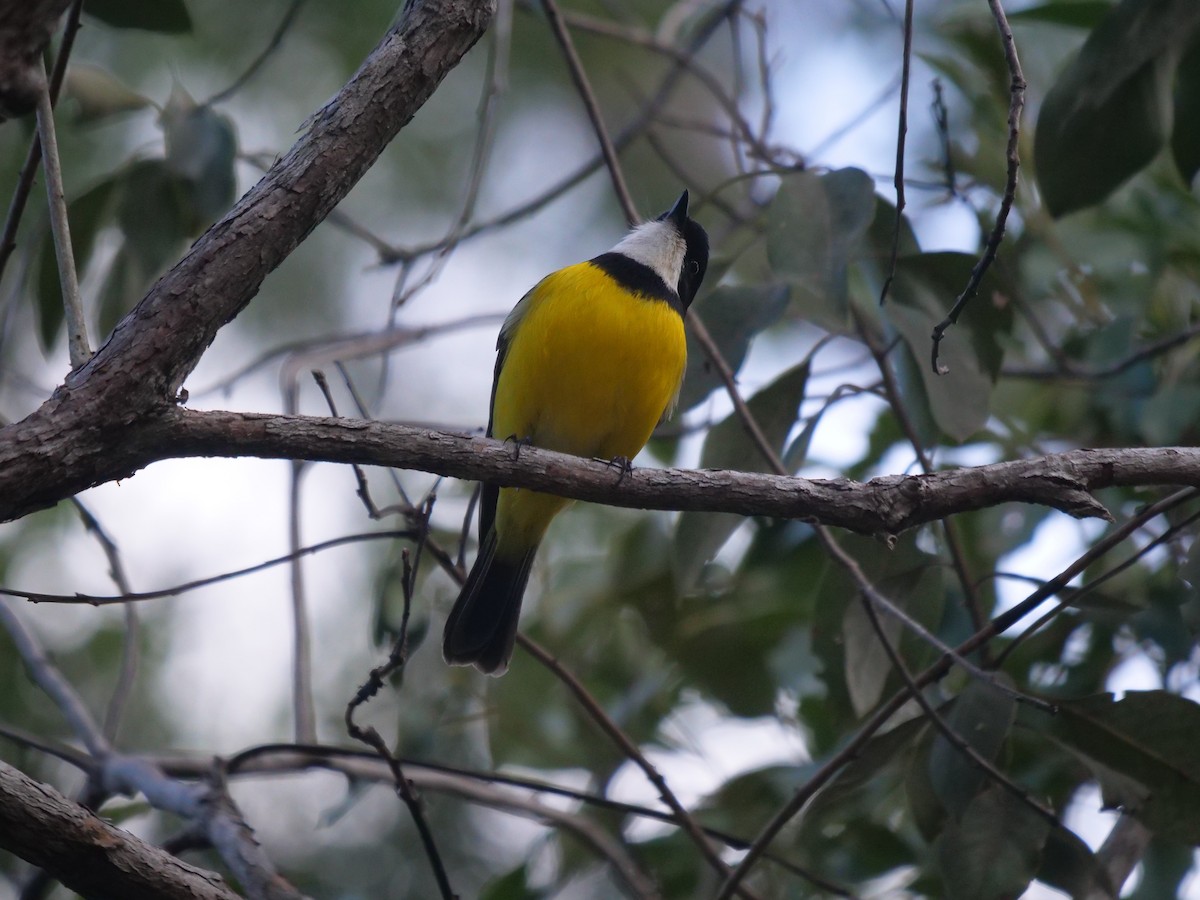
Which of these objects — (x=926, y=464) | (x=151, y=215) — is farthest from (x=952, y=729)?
(x=151, y=215)

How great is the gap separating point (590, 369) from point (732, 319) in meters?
0.48

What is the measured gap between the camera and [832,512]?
8.03 ft

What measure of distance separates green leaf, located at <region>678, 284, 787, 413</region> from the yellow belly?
0.55 ft

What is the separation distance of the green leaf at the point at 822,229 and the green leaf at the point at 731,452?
0.99ft

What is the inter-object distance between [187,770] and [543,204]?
7.62 ft

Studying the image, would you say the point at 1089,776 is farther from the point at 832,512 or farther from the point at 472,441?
the point at 472,441

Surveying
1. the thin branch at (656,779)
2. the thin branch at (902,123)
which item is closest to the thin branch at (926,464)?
the thin branch at (902,123)

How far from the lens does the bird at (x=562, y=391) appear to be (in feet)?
12.3

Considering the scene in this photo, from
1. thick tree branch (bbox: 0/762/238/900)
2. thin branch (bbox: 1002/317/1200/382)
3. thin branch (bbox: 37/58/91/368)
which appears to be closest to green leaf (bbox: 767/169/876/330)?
thin branch (bbox: 1002/317/1200/382)

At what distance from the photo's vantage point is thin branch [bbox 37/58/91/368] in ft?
7.32

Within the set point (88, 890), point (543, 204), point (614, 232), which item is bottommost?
point (88, 890)

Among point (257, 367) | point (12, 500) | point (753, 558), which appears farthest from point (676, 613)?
point (12, 500)

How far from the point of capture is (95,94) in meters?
3.52

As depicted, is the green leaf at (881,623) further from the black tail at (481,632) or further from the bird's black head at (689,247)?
the bird's black head at (689,247)
